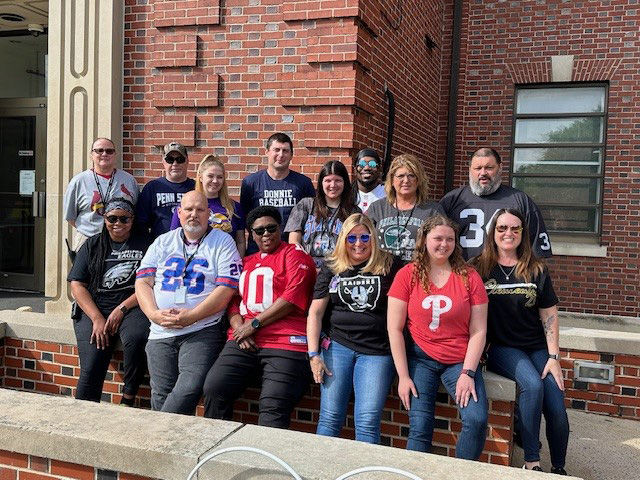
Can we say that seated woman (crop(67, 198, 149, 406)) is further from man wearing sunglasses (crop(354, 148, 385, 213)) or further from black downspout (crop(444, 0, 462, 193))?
black downspout (crop(444, 0, 462, 193))

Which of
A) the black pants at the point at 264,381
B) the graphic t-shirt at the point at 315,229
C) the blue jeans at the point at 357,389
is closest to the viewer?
the blue jeans at the point at 357,389

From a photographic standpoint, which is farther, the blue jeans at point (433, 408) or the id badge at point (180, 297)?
the id badge at point (180, 297)

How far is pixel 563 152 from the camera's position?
7777 mm

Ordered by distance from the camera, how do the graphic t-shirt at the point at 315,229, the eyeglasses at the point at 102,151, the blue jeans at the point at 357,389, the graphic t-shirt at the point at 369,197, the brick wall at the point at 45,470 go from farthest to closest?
the eyeglasses at the point at 102,151
the graphic t-shirt at the point at 369,197
the graphic t-shirt at the point at 315,229
the blue jeans at the point at 357,389
the brick wall at the point at 45,470

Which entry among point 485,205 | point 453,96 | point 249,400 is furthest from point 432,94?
point 249,400

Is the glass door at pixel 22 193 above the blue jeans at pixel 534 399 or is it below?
above

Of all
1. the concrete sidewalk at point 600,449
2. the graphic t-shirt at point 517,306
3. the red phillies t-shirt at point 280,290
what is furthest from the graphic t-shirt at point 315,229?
the concrete sidewalk at point 600,449

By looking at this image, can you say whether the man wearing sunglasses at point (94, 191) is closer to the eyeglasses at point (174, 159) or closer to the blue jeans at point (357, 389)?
the eyeglasses at point (174, 159)

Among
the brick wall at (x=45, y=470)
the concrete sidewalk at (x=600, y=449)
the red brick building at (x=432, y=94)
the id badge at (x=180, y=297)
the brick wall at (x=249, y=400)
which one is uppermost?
the red brick building at (x=432, y=94)

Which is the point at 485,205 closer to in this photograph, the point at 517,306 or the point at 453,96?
the point at 517,306

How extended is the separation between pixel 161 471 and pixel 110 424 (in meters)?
0.37

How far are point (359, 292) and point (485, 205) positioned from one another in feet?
3.78

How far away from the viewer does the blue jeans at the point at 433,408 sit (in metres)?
3.04

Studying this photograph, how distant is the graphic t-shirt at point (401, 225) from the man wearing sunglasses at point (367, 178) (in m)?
0.33
